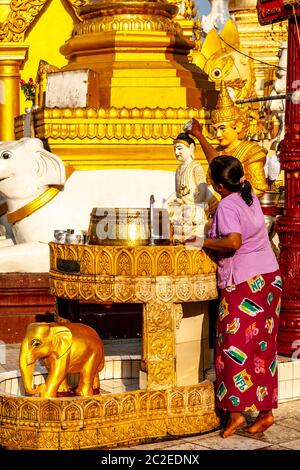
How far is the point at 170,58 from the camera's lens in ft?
28.1

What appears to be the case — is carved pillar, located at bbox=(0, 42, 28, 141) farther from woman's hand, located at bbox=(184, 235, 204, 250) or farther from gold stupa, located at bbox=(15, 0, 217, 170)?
woman's hand, located at bbox=(184, 235, 204, 250)

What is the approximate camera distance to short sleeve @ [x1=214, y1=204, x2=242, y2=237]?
486 centimetres

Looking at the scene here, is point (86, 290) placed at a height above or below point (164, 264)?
below

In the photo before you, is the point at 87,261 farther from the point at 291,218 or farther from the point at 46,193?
the point at 46,193

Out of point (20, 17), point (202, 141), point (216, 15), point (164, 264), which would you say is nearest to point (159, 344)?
point (164, 264)

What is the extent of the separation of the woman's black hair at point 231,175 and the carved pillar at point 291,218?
Result: 3.57 ft

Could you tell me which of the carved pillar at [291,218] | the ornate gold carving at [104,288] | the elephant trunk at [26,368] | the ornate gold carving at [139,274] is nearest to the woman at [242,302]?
the ornate gold carving at [139,274]

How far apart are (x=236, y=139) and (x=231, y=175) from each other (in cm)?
124

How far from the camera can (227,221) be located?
488 centimetres

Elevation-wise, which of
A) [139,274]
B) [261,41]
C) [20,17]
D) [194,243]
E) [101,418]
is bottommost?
[101,418]

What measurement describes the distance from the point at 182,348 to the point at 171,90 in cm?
348

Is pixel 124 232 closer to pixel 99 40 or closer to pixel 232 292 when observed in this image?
pixel 232 292

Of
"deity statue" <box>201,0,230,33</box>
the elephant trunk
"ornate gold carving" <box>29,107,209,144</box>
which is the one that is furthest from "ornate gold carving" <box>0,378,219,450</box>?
"deity statue" <box>201,0,230,33</box>
